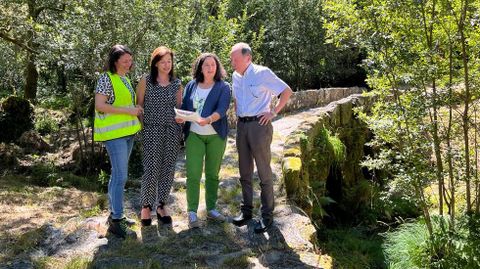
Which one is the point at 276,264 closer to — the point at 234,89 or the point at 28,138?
the point at 234,89

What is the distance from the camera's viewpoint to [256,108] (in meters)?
4.52

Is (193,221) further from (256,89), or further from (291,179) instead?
(291,179)

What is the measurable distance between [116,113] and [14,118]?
840 centimetres

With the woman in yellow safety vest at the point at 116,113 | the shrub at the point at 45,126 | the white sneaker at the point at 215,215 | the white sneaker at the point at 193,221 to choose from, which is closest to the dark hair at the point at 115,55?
the woman in yellow safety vest at the point at 116,113

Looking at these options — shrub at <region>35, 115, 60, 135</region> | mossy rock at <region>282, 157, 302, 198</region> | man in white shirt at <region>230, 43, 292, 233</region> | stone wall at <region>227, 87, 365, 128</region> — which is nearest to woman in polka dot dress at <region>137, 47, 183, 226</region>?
man in white shirt at <region>230, 43, 292, 233</region>

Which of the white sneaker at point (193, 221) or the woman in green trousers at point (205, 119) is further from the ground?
the woman in green trousers at point (205, 119)

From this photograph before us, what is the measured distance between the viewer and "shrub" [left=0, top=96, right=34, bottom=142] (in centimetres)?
1111

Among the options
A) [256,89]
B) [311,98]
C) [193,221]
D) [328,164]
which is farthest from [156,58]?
[311,98]

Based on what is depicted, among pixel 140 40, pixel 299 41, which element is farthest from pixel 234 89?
pixel 299 41

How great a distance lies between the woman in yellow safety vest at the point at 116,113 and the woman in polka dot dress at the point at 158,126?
20cm

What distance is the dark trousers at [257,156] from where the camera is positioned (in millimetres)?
4543

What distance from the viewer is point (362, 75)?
21.2 metres

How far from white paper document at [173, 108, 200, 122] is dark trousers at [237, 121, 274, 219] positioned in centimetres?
47

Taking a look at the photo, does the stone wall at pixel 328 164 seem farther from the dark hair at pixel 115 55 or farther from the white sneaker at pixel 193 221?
the dark hair at pixel 115 55
